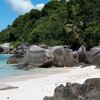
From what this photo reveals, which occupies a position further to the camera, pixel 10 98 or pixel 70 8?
pixel 70 8

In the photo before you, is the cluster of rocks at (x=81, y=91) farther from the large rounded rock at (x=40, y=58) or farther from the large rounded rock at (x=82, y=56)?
A: the large rounded rock at (x=82, y=56)

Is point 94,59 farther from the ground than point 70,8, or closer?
closer

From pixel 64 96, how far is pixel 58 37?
36.5 meters

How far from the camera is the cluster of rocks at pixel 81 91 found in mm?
6793

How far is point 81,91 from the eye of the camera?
284 inches

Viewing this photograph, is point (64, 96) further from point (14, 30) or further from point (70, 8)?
point (14, 30)

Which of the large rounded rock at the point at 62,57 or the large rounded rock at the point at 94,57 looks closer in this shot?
the large rounded rock at the point at 94,57

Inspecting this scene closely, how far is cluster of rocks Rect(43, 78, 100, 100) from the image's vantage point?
6.79 m

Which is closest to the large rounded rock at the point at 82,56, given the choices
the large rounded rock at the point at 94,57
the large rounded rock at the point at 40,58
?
the large rounded rock at the point at 94,57

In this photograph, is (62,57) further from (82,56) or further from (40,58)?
(82,56)

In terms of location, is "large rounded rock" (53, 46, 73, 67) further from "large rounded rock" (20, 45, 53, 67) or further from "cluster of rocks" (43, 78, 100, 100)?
"cluster of rocks" (43, 78, 100, 100)

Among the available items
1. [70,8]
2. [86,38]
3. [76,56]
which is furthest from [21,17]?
[76,56]

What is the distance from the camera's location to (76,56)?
24.4 metres

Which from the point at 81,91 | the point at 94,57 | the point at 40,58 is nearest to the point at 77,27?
the point at 40,58
